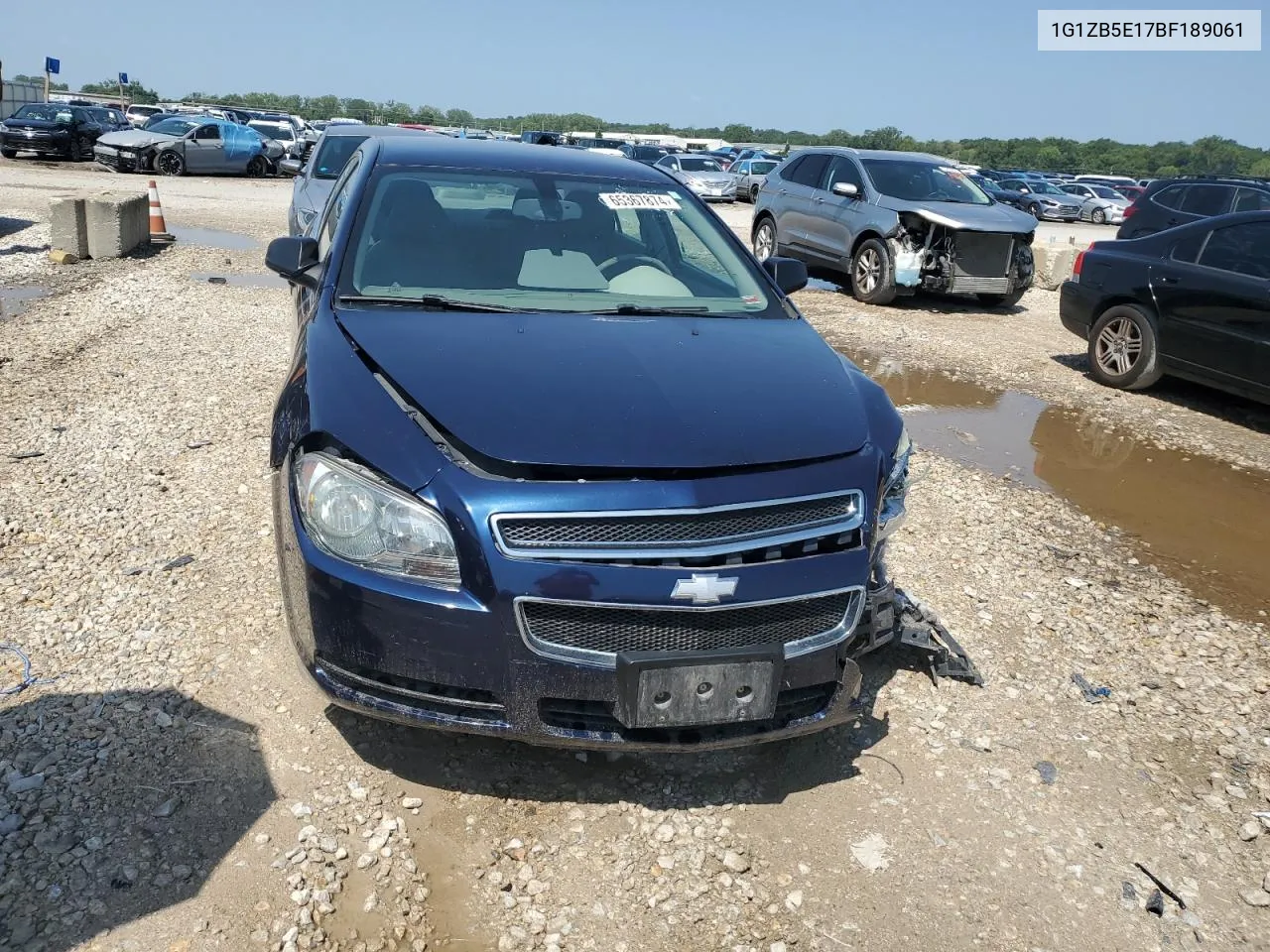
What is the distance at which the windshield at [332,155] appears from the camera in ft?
35.5

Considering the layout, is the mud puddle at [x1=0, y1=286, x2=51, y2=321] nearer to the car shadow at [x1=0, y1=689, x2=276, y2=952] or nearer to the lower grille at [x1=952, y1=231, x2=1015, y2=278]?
the car shadow at [x1=0, y1=689, x2=276, y2=952]

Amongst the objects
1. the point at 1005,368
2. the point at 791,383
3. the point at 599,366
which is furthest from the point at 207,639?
the point at 1005,368

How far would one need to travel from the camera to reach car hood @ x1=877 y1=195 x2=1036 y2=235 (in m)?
11.4

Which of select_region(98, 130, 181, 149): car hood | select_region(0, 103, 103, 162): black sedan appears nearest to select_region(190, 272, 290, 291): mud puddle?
select_region(98, 130, 181, 149): car hood

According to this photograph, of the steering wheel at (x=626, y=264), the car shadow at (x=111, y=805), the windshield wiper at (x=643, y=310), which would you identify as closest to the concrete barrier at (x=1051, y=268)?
the steering wheel at (x=626, y=264)

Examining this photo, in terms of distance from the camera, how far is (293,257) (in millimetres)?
4039

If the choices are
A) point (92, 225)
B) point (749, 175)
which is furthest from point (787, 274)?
point (749, 175)

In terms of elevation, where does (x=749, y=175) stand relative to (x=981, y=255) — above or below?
above

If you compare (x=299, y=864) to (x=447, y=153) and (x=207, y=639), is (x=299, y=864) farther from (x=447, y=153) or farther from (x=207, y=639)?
(x=447, y=153)

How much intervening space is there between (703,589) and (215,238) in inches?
566

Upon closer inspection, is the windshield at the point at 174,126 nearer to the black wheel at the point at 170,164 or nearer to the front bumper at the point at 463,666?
the black wheel at the point at 170,164

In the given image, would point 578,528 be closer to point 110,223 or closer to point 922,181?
point 922,181

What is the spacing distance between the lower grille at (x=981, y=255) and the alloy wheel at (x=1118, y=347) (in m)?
3.08

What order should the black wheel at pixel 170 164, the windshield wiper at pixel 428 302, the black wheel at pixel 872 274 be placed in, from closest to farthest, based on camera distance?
the windshield wiper at pixel 428 302, the black wheel at pixel 872 274, the black wheel at pixel 170 164
